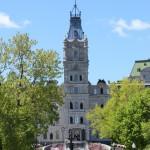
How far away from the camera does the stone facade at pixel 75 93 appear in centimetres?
14450

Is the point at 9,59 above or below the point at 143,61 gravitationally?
below

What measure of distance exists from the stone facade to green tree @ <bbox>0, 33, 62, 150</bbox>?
8676cm

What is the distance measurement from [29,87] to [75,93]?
92.6 meters

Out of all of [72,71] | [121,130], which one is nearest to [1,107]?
[121,130]

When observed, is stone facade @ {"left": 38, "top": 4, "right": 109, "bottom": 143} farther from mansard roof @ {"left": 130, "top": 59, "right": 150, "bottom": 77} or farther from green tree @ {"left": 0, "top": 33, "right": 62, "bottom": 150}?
green tree @ {"left": 0, "top": 33, "right": 62, "bottom": 150}

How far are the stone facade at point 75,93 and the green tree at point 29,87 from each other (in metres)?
86.8

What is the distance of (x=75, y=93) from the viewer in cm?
14575

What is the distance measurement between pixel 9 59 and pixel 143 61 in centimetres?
9670

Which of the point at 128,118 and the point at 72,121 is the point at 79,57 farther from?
the point at 128,118

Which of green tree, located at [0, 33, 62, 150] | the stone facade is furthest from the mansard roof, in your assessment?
green tree, located at [0, 33, 62, 150]

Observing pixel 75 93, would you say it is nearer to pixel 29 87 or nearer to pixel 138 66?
pixel 138 66

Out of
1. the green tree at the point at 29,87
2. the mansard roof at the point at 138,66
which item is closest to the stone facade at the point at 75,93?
the mansard roof at the point at 138,66

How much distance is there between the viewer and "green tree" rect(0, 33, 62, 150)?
164 ft

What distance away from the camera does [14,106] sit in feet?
161
